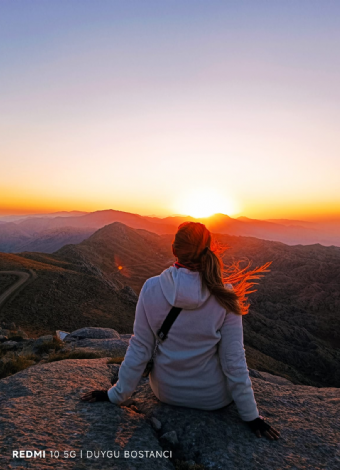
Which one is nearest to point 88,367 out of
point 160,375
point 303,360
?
point 160,375

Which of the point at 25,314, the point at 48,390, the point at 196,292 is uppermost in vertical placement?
the point at 196,292

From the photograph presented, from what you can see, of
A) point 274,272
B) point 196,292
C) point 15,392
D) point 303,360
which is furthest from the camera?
point 274,272

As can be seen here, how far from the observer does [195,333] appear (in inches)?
112

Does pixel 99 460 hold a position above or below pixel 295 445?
above

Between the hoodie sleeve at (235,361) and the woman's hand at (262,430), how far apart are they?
0.61 feet

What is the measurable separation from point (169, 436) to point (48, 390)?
1987 millimetres

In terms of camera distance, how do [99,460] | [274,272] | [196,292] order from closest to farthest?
[99,460] → [196,292] → [274,272]

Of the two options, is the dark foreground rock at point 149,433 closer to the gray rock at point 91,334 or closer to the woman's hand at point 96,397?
the woman's hand at point 96,397

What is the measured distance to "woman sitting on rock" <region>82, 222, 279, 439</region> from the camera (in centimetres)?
279

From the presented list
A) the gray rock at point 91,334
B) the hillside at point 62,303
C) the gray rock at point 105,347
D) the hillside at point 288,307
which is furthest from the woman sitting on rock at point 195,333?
the hillside at point 62,303

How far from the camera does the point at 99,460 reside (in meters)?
2.45

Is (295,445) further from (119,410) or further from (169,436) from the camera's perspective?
(119,410)

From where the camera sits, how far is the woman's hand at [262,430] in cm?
299

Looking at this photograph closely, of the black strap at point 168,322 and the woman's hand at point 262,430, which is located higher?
the black strap at point 168,322
